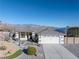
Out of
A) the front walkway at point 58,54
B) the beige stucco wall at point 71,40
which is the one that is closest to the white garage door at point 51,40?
the beige stucco wall at point 71,40

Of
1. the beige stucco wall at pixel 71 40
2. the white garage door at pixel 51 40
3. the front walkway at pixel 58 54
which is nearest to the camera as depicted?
the front walkway at pixel 58 54

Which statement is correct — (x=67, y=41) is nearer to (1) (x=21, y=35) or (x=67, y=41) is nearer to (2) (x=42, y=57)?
(1) (x=21, y=35)

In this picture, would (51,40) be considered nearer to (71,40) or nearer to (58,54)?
(71,40)

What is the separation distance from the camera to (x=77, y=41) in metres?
41.4

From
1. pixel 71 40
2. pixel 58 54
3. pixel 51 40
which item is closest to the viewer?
pixel 58 54

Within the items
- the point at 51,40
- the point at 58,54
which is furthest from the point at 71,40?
the point at 58,54

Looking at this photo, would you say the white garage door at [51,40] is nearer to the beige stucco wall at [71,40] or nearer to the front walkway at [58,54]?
the beige stucco wall at [71,40]

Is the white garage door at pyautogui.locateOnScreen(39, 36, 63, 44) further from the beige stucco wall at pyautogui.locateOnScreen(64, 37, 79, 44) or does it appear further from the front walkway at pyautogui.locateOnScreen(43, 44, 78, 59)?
the front walkway at pyautogui.locateOnScreen(43, 44, 78, 59)

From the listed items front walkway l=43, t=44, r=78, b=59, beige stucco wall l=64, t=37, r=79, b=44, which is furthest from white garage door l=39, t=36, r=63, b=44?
front walkway l=43, t=44, r=78, b=59

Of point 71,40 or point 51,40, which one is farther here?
point 71,40

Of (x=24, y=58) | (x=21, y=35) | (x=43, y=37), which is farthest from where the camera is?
(x=21, y=35)

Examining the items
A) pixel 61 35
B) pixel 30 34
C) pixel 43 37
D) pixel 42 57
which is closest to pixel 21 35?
pixel 30 34

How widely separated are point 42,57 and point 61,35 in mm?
17202

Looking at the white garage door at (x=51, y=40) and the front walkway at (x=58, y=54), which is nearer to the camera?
the front walkway at (x=58, y=54)
